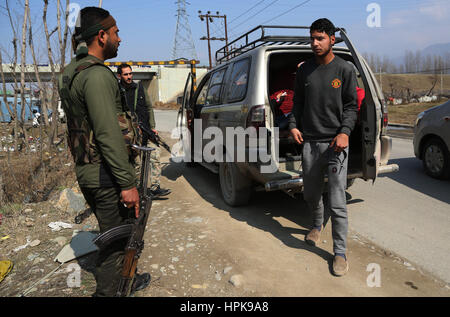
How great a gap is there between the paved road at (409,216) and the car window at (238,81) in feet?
6.66

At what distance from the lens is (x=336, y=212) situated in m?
2.87

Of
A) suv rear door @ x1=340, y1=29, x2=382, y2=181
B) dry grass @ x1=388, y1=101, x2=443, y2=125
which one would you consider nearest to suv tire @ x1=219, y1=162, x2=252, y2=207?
suv rear door @ x1=340, y1=29, x2=382, y2=181

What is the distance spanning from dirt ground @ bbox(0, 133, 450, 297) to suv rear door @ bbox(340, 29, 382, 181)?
0.80 m

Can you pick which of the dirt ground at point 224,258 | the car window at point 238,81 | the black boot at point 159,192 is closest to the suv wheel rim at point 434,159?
the dirt ground at point 224,258

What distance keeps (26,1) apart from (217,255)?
478 centimetres

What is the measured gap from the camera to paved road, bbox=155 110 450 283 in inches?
119

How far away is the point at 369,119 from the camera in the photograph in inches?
132

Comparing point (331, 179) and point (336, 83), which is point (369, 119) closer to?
point (336, 83)

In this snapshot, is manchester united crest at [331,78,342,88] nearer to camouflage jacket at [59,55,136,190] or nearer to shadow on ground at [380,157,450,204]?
camouflage jacket at [59,55,136,190]

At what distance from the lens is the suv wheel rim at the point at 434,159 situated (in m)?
5.29

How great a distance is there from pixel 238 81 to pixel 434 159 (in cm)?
371

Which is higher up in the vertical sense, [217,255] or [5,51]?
[5,51]
